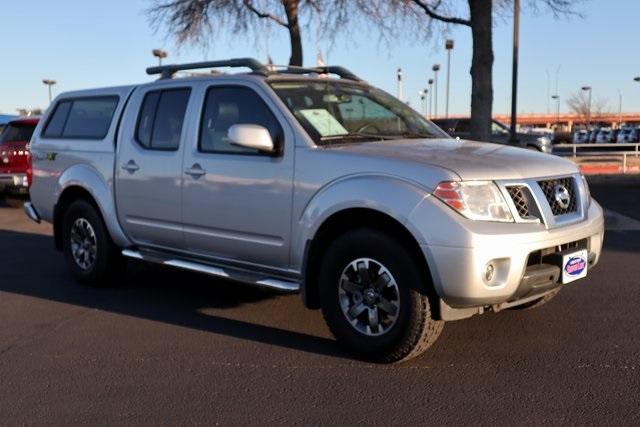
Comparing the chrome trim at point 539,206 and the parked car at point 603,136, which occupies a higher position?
the parked car at point 603,136

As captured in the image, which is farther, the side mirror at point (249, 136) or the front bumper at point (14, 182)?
the front bumper at point (14, 182)

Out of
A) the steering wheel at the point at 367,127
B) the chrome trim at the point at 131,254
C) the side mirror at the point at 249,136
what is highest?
the steering wheel at the point at 367,127

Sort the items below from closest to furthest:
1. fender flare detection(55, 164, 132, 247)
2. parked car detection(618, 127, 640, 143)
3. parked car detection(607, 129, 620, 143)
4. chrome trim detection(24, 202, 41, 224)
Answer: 1. fender flare detection(55, 164, 132, 247)
2. chrome trim detection(24, 202, 41, 224)
3. parked car detection(618, 127, 640, 143)
4. parked car detection(607, 129, 620, 143)

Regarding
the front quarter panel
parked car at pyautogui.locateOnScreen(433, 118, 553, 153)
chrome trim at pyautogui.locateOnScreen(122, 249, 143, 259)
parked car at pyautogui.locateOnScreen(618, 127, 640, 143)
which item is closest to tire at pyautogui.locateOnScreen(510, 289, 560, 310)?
the front quarter panel

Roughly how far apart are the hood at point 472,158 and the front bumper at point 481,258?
0.33m

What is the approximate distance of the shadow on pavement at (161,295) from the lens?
5.28 metres

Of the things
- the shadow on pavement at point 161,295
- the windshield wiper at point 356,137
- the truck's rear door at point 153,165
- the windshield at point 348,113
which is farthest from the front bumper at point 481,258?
the truck's rear door at point 153,165

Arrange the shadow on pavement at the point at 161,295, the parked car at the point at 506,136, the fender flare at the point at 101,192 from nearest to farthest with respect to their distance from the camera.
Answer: the shadow on pavement at the point at 161,295 → the fender flare at the point at 101,192 → the parked car at the point at 506,136

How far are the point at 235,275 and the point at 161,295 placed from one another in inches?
61.4

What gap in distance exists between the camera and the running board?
4973 mm

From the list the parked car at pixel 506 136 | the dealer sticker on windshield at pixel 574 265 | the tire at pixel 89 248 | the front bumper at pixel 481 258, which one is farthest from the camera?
the parked car at pixel 506 136

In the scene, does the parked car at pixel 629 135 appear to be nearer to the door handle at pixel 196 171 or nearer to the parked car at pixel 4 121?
the parked car at pixel 4 121

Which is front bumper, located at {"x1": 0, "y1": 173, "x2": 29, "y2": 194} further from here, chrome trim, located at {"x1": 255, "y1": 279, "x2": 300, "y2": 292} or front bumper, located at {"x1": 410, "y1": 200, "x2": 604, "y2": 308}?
front bumper, located at {"x1": 410, "y1": 200, "x2": 604, "y2": 308}

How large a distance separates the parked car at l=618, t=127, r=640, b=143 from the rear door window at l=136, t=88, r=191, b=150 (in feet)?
133
